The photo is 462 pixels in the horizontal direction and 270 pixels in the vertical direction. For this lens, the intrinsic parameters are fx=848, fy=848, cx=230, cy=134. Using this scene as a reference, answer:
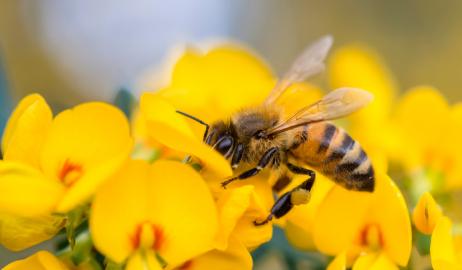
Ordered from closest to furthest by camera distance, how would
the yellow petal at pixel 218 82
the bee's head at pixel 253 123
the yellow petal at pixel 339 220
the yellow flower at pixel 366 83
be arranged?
the yellow petal at pixel 339 220
the bee's head at pixel 253 123
the yellow petal at pixel 218 82
the yellow flower at pixel 366 83

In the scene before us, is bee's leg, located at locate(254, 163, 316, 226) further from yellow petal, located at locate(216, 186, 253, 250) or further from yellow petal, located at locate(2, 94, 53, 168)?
yellow petal, located at locate(2, 94, 53, 168)

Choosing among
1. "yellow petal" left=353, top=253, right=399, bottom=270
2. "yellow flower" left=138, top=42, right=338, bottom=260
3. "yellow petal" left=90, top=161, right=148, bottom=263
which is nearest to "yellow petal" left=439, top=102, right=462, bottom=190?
"yellow flower" left=138, top=42, right=338, bottom=260

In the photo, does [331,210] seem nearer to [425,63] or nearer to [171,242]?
[171,242]

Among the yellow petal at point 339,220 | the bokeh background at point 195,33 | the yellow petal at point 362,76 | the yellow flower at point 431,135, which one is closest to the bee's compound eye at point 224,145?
the yellow petal at point 339,220

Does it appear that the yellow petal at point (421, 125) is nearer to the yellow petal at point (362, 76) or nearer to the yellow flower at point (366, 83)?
the yellow flower at point (366, 83)

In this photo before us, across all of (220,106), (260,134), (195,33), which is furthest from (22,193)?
(195,33)

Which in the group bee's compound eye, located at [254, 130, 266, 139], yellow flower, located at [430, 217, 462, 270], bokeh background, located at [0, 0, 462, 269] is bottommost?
bokeh background, located at [0, 0, 462, 269]

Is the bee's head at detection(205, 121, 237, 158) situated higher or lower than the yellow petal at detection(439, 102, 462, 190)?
lower
